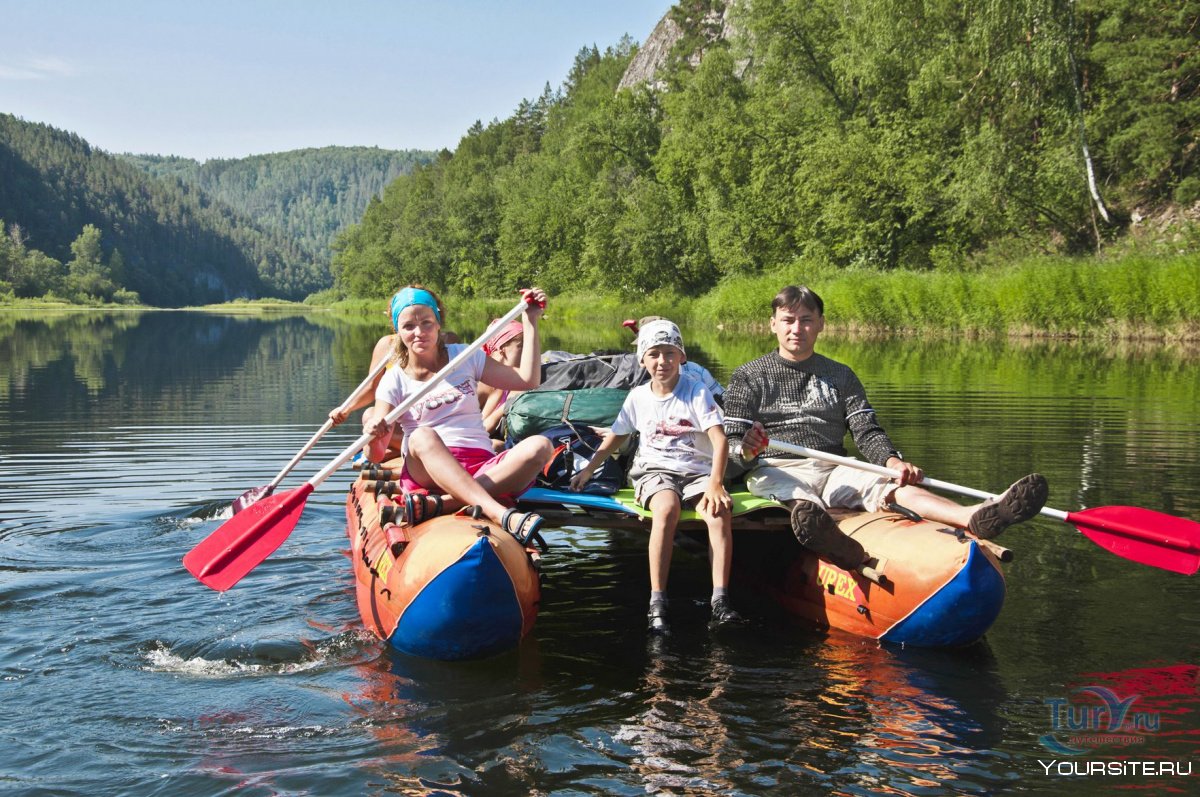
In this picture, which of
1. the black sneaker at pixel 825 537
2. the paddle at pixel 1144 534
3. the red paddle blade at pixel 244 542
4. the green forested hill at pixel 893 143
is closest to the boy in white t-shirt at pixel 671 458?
the black sneaker at pixel 825 537

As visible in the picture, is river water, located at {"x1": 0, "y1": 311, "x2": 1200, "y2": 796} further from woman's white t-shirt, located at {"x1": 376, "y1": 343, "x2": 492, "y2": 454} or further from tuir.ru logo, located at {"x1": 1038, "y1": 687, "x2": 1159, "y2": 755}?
woman's white t-shirt, located at {"x1": 376, "y1": 343, "x2": 492, "y2": 454}

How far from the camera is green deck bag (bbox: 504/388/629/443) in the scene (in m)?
6.93

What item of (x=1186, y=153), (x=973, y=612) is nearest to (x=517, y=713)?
(x=973, y=612)

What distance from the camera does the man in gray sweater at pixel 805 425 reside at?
18.4 ft

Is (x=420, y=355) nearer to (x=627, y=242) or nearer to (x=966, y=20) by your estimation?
(x=966, y=20)

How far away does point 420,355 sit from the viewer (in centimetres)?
586

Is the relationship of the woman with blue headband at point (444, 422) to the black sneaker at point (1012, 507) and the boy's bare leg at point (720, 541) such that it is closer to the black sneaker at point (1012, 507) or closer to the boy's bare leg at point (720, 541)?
the boy's bare leg at point (720, 541)

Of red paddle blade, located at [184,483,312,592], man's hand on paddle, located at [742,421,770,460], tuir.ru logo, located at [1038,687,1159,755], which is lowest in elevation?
tuir.ru logo, located at [1038,687,1159,755]

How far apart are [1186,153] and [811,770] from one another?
28.9 meters

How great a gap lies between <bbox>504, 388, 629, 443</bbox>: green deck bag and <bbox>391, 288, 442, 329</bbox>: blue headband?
1.19 m

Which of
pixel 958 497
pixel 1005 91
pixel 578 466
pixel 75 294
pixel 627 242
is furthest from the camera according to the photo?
pixel 75 294

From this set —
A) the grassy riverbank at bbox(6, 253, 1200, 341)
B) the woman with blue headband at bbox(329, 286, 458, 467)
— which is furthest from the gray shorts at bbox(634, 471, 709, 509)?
the grassy riverbank at bbox(6, 253, 1200, 341)

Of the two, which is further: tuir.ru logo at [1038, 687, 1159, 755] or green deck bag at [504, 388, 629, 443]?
green deck bag at [504, 388, 629, 443]

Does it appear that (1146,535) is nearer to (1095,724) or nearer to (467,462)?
(1095,724)
